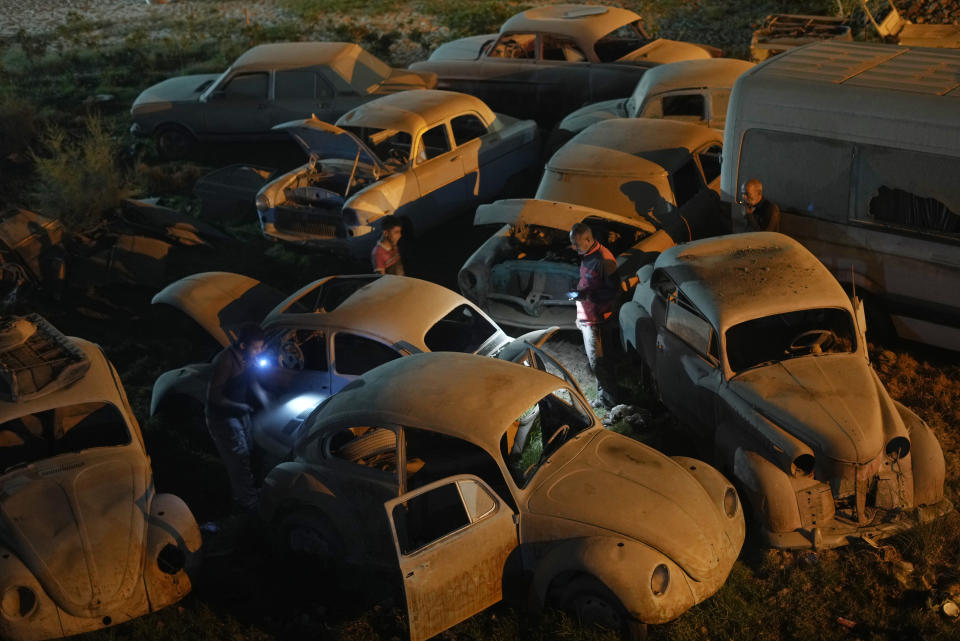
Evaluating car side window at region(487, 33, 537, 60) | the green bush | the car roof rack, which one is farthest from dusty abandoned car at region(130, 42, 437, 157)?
the car roof rack

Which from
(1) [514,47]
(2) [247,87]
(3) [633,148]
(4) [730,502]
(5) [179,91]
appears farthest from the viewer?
(5) [179,91]

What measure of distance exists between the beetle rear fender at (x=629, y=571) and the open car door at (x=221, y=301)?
13.4ft

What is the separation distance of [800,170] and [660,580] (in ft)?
14.4

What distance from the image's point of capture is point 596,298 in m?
7.77

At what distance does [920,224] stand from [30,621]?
714cm

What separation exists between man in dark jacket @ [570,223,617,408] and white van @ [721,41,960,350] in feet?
5.29

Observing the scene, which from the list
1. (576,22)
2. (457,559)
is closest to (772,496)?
(457,559)

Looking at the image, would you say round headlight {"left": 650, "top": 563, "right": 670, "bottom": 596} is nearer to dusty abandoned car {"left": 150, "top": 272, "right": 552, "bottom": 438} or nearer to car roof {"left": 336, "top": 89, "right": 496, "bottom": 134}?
dusty abandoned car {"left": 150, "top": 272, "right": 552, "bottom": 438}

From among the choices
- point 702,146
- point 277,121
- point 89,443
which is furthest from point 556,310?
point 277,121

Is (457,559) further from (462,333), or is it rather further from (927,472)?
(927,472)

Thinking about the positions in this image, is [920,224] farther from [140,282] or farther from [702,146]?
[140,282]

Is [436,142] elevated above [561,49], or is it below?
below

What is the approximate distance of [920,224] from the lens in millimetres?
7684

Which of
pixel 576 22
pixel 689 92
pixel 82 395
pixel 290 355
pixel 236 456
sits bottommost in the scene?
pixel 236 456
